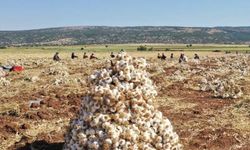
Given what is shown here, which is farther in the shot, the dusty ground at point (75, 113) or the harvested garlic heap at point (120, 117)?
the dusty ground at point (75, 113)

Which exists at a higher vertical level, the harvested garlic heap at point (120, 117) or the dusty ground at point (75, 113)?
the harvested garlic heap at point (120, 117)

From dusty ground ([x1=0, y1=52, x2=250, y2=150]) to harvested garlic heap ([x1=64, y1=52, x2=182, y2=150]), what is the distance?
428cm

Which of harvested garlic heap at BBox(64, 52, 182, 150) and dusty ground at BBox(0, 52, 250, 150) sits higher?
harvested garlic heap at BBox(64, 52, 182, 150)

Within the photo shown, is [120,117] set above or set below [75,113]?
above

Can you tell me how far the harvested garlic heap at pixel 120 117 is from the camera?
14289 mm

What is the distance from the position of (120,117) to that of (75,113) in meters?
11.5

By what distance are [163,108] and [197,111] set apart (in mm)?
1908

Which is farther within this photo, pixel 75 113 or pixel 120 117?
pixel 75 113

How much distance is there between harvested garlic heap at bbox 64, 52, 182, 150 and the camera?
563 inches

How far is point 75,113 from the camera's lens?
2581 cm

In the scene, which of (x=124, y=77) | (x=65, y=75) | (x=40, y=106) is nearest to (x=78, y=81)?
(x=65, y=75)

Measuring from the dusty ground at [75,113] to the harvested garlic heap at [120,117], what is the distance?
4276 mm

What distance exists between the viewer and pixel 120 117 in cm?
1457

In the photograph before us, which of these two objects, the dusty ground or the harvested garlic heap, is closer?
the harvested garlic heap
